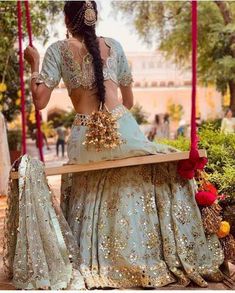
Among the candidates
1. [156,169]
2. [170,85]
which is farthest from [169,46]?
[170,85]

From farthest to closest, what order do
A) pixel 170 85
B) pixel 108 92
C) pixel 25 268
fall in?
pixel 170 85, pixel 108 92, pixel 25 268

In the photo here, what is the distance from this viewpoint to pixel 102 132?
3742mm

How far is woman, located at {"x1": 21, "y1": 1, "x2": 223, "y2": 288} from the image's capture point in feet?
12.3

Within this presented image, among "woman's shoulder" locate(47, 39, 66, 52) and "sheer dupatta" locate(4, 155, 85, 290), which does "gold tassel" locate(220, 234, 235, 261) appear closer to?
"sheer dupatta" locate(4, 155, 85, 290)

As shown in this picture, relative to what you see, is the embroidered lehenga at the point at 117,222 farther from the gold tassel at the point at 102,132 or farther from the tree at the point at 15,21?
the tree at the point at 15,21

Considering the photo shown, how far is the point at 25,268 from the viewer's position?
3607 mm

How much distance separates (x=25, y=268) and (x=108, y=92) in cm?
110

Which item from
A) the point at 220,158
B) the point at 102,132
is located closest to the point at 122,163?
the point at 102,132

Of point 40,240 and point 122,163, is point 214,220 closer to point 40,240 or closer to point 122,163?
point 122,163

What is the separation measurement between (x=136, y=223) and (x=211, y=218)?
1.44ft

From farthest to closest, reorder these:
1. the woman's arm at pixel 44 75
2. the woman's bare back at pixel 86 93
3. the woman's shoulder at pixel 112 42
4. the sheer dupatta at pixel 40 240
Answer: the woman's shoulder at pixel 112 42 → the woman's bare back at pixel 86 93 → the woman's arm at pixel 44 75 → the sheer dupatta at pixel 40 240

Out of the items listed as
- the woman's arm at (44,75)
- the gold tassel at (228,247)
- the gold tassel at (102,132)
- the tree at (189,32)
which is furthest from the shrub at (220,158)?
the tree at (189,32)

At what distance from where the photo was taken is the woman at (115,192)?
374 centimetres

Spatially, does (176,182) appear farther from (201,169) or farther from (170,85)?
(170,85)
